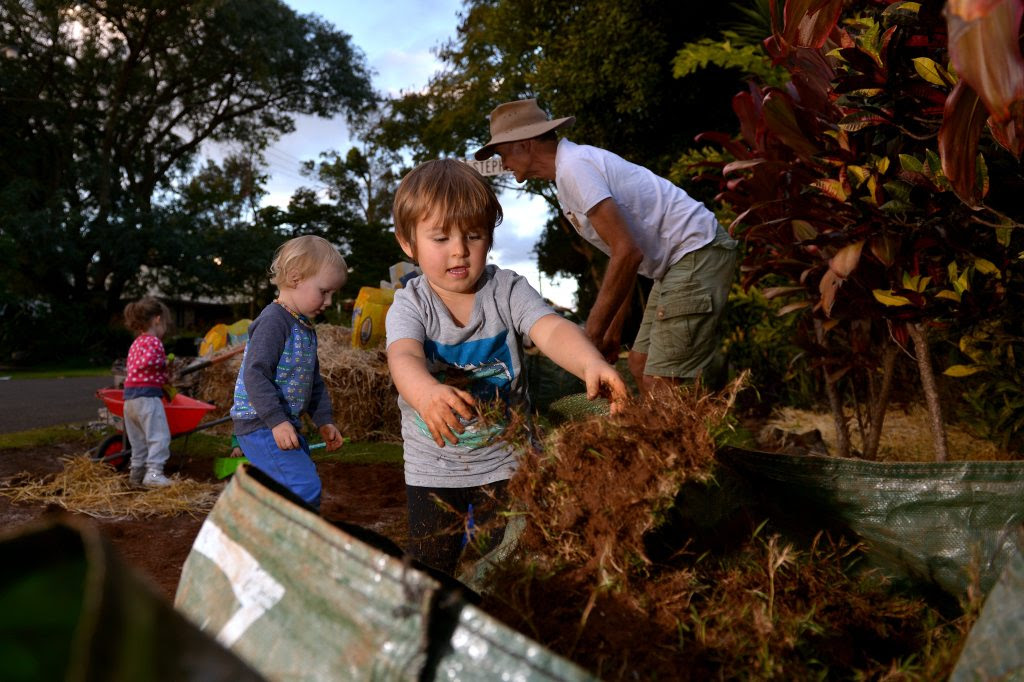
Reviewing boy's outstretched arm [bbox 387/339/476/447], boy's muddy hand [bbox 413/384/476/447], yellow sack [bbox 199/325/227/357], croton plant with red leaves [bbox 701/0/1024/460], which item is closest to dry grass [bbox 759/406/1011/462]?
croton plant with red leaves [bbox 701/0/1024/460]

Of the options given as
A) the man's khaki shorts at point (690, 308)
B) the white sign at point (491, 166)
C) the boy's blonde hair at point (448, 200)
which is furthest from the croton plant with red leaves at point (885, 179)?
the white sign at point (491, 166)

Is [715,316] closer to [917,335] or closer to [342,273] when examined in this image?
[917,335]

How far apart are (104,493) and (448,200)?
13.2 ft

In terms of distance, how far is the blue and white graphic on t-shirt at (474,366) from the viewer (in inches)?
89.7

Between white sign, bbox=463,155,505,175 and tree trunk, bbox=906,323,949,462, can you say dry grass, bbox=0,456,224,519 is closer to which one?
white sign, bbox=463,155,505,175

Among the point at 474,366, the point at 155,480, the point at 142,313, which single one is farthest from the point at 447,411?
the point at 142,313

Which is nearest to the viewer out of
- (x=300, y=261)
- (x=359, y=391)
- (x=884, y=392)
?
(x=884, y=392)

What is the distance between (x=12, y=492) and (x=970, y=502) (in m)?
5.62

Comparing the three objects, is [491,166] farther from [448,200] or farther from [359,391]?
[359,391]

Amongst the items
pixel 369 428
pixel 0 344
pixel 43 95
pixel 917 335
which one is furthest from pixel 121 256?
pixel 917 335

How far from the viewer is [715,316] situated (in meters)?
3.66

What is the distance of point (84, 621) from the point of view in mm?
550

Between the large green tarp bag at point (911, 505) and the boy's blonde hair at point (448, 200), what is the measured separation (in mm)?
1104

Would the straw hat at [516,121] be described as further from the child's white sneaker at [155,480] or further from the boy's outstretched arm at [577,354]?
the child's white sneaker at [155,480]
